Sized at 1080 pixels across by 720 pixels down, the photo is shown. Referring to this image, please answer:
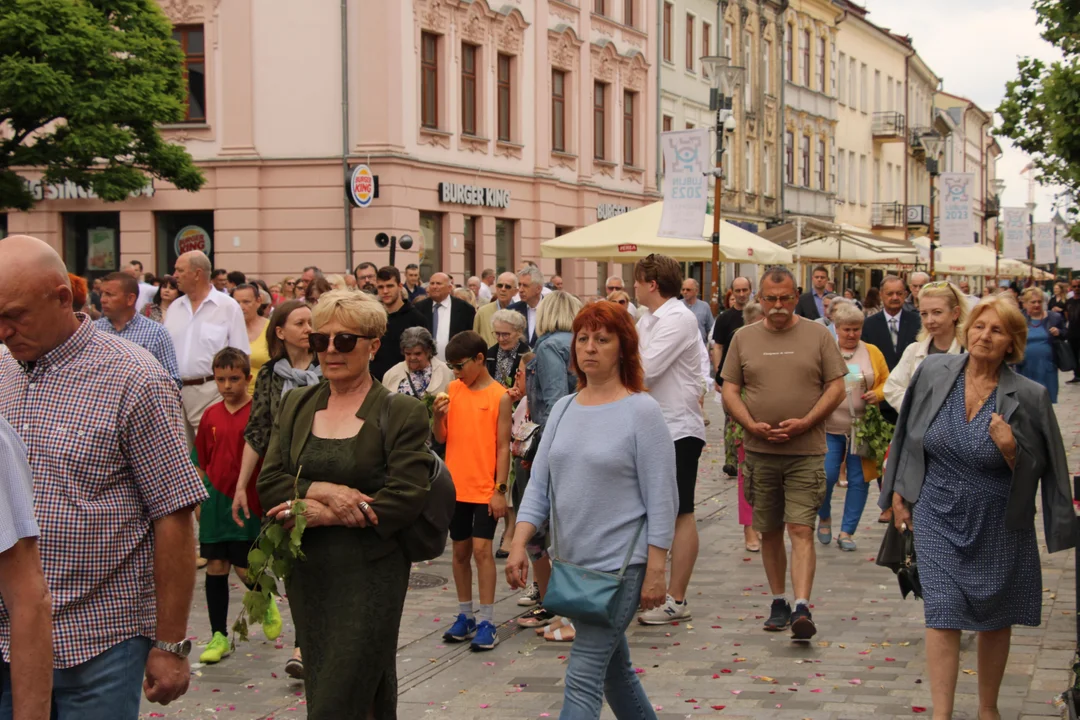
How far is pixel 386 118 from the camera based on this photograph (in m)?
27.8

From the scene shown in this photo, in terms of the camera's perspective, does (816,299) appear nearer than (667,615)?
No

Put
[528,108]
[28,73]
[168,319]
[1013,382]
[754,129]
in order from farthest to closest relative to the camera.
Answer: [754,129] → [528,108] → [28,73] → [168,319] → [1013,382]

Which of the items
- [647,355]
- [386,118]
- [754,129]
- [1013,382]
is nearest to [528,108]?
[386,118]

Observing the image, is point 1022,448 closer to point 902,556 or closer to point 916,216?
point 902,556

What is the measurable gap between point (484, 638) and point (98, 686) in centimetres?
416

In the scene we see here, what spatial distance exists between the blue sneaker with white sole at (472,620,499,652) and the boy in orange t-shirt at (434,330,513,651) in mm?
51

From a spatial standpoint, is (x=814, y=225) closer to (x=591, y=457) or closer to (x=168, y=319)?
(x=168, y=319)

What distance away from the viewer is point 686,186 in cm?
1722

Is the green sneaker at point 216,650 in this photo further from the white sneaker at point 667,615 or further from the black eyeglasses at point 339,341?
the black eyeglasses at point 339,341

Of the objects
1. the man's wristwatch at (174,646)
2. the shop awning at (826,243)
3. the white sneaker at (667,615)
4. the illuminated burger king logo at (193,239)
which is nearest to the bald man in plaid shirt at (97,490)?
the man's wristwatch at (174,646)

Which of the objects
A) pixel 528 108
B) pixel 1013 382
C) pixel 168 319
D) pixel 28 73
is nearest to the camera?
pixel 1013 382

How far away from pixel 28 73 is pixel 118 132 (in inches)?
63.7

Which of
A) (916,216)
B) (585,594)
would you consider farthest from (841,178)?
(585,594)

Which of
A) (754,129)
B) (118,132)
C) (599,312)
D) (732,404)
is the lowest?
(732,404)
